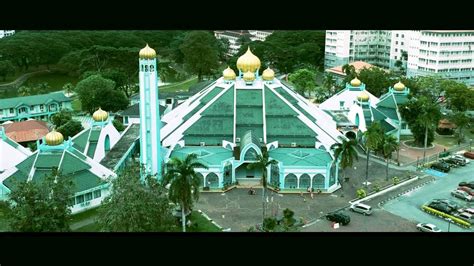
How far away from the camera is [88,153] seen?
36.1m

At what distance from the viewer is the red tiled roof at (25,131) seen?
42594mm

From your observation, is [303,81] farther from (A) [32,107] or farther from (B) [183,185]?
(B) [183,185]

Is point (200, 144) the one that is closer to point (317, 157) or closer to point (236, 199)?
point (236, 199)

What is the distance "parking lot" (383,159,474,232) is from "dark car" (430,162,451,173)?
0.36 meters

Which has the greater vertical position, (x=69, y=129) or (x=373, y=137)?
(x=373, y=137)

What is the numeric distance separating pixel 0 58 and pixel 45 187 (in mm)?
54707

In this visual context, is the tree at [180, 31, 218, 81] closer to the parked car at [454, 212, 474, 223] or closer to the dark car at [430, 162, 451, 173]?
the dark car at [430, 162, 451, 173]

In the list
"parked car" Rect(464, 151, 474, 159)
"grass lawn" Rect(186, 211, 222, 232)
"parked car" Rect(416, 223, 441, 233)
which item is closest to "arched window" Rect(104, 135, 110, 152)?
"grass lawn" Rect(186, 211, 222, 232)

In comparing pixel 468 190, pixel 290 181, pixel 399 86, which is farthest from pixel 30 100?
pixel 468 190

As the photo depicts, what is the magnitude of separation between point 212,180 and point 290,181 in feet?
17.0

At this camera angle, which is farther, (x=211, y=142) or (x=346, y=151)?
(x=211, y=142)

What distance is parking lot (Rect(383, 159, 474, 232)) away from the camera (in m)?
30.0

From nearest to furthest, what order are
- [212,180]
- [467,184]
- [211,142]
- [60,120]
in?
[212,180]
[467,184]
[211,142]
[60,120]

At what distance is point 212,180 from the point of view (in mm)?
34500
